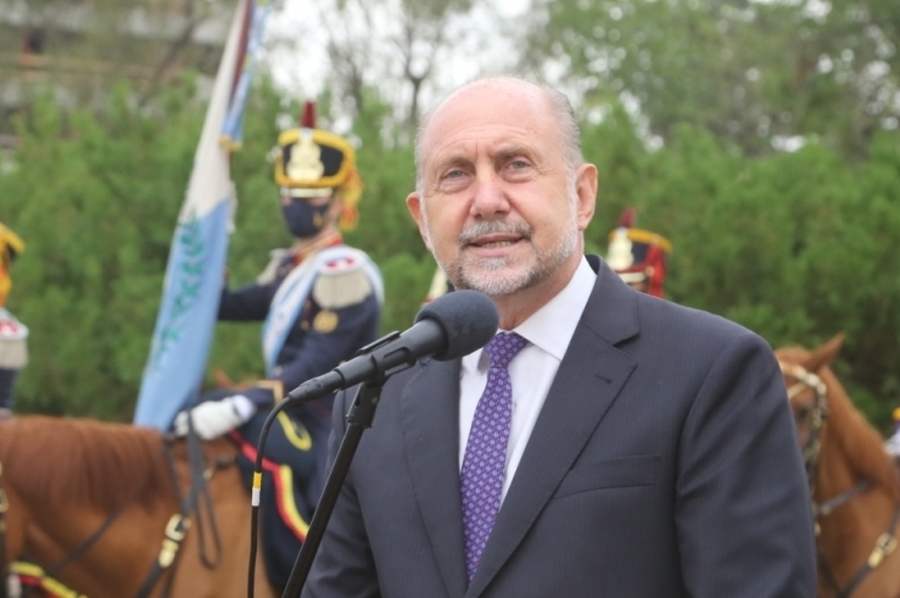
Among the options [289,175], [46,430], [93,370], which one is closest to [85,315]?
[93,370]

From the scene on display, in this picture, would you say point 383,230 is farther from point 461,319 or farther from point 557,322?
point 461,319

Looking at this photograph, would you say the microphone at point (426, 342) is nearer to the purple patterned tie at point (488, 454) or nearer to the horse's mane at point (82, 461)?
the purple patterned tie at point (488, 454)

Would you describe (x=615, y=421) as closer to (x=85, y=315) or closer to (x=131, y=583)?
(x=131, y=583)

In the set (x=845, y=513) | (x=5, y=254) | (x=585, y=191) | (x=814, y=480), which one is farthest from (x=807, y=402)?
(x=5, y=254)

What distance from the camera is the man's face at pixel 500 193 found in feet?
7.57

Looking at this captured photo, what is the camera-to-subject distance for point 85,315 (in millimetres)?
9469

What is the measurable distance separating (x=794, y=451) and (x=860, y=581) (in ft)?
12.9

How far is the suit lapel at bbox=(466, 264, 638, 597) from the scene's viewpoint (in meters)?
2.16

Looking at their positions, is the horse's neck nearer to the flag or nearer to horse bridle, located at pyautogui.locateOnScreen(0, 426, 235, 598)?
horse bridle, located at pyautogui.locateOnScreen(0, 426, 235, 598)

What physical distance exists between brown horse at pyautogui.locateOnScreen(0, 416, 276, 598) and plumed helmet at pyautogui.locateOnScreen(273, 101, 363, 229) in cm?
144

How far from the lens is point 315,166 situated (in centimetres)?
628

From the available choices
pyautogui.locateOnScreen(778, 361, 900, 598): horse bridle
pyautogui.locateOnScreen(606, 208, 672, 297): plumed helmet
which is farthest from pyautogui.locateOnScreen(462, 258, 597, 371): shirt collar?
pyautogui.locateOnScreen(606, 208, 672, 297): plumed helmet

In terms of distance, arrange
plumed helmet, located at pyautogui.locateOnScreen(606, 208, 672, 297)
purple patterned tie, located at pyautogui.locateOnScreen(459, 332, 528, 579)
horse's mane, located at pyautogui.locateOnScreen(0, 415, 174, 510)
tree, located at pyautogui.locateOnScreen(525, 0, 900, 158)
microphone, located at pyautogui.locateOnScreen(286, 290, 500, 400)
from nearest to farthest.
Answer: microphone, located at pyautogui.locateOnScreen(286, 290, 500, 400) < purple patterned tie, located at pyautogui.locateOnScreen(459, 332, 528, 579) < horse's mane, located at pyautogui.locateOnScreen(0, 415, 174, 510) < plumed helmet, located at pyautogui.locateOnScreen(606, 208, 672, 297) < tree, located at pyautogui.locateOnScreen(525, 0, 900, 158)

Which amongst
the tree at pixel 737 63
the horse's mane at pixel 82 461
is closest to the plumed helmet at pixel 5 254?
the horse's mane at pixel 82 461
